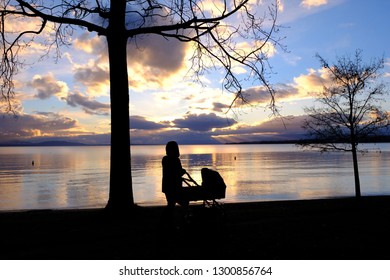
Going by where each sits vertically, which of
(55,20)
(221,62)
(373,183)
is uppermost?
(55,20)

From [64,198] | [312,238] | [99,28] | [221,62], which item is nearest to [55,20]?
[99,28]

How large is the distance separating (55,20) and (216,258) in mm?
8411

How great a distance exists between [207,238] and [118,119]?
5064 millimetres

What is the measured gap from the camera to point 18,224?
34.2ft

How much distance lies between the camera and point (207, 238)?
7742 mm

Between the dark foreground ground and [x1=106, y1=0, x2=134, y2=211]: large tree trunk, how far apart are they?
0.84m

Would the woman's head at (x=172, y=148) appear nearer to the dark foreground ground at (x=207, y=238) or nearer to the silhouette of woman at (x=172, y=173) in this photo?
the silhouette of woman at (x=172, y=173)

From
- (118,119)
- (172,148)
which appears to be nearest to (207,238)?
(172,148)

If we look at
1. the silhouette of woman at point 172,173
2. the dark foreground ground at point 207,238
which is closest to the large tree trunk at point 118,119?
the dark foreground ground at point 207,238

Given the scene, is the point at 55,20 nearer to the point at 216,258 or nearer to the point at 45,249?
the point at 45,249

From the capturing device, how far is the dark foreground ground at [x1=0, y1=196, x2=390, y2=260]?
23.1 ft

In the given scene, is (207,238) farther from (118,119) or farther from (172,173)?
(118,119)

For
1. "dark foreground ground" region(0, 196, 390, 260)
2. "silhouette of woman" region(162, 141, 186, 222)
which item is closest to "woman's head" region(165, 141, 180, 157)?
"silhouette of woman" region(162, 141, 186, 222)

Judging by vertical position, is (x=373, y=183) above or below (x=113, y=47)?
below
